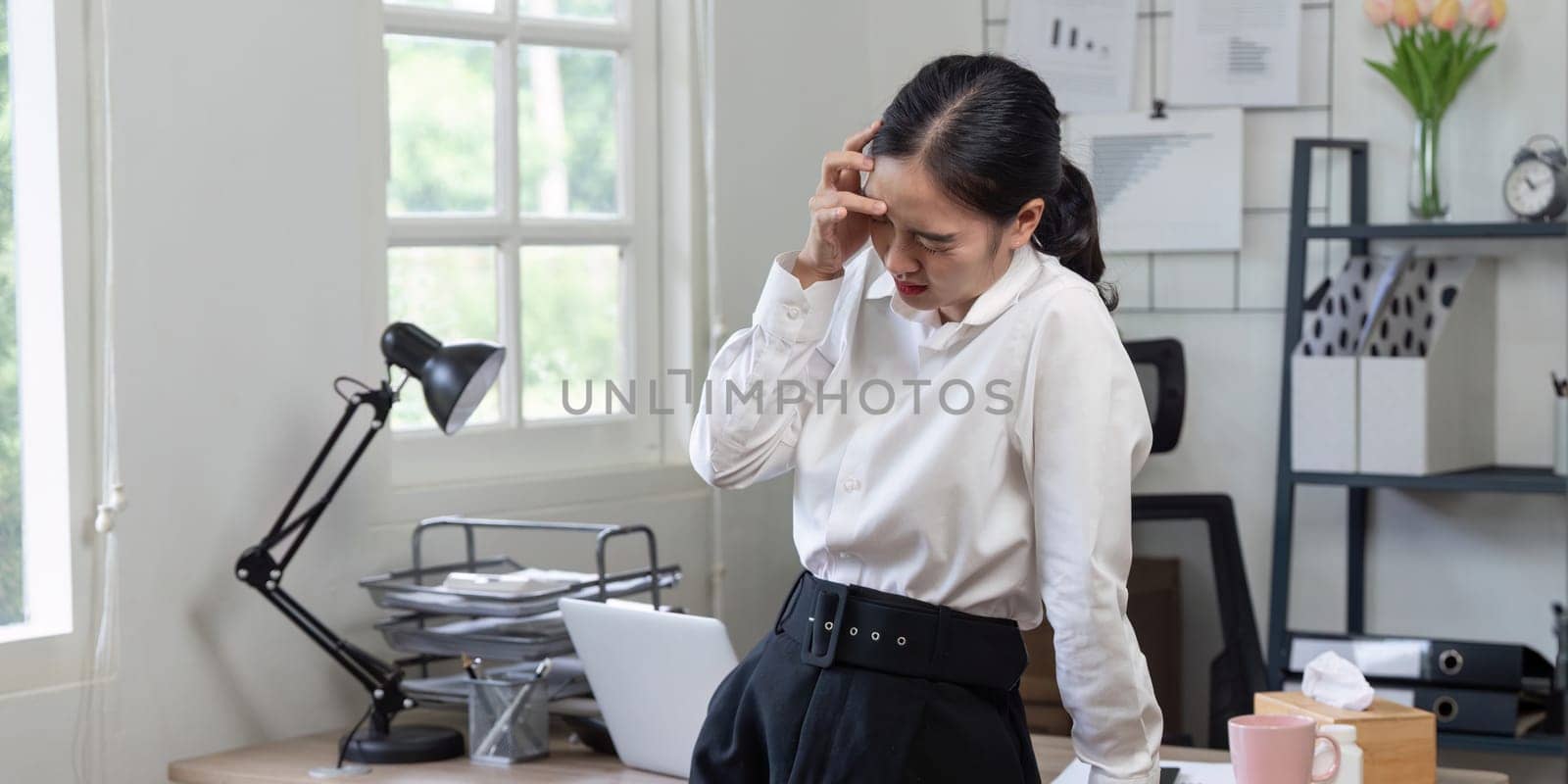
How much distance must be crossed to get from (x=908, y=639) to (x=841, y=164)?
430mm

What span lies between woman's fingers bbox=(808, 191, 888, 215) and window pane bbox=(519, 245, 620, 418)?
154 centimetres

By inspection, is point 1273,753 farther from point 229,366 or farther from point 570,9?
point 570,9

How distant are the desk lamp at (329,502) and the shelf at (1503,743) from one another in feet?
5.59

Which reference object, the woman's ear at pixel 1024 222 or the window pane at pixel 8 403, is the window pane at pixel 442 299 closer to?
the window pane at pixel 8 403

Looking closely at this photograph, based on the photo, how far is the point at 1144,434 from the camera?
145 cm

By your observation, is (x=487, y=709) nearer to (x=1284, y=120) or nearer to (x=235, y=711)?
(x=235, y=711)

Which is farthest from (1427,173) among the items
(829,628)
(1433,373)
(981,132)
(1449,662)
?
(829,628)

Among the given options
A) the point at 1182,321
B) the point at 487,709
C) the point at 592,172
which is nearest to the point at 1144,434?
the point at 487,709

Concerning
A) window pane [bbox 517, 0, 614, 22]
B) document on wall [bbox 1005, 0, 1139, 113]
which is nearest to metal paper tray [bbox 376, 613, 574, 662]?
window pane [bbox 517, 0, 614, 22]

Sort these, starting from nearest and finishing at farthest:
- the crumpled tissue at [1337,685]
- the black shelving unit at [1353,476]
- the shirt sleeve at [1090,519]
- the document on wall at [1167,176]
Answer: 1. the shirt sleeve at [1090,519]
2. the crumpled tissue at [1337,685]
3. the black shelving unit at [1353,476]
4. the document on wall at [1167,176]

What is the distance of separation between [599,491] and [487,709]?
69 cm

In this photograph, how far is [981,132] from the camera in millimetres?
1411

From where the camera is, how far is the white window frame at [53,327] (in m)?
2.18

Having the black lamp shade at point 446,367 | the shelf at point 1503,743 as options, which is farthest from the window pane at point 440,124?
the shelf at point 1503,743
